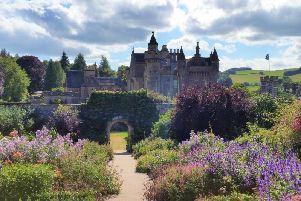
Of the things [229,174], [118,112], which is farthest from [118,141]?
[229,174]

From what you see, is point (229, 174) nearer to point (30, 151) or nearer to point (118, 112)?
point (30, 151)

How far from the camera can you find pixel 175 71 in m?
62.7

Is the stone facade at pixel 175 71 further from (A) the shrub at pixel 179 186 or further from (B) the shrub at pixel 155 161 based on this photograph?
(A) the shrub at pixel 179 186

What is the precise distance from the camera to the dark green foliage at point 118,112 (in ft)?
113

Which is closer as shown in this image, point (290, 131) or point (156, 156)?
point (290, 131)

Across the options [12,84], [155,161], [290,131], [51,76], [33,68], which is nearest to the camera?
[290,131]

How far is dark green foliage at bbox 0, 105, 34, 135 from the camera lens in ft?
105

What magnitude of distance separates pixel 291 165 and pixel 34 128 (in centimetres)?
2587

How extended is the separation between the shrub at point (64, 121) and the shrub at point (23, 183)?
19.1 m

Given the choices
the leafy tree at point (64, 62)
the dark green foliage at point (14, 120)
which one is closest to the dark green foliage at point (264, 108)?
the dark green foliage at point (14, 120)

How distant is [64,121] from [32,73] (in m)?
59.3

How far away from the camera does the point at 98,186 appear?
1538cm

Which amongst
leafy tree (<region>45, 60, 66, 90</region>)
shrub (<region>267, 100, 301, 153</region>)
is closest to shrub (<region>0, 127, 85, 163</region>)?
shrub (<region>267, 100, 301, 153</region>)

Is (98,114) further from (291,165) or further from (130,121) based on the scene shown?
A: (291,165)
